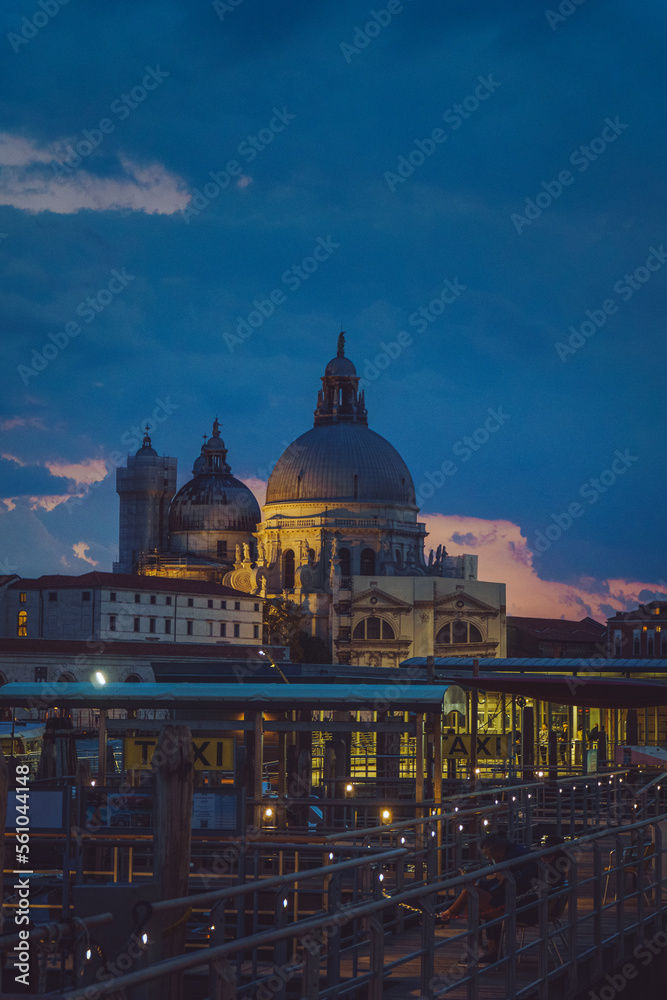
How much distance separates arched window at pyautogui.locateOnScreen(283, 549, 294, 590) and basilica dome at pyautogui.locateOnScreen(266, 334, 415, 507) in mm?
5200

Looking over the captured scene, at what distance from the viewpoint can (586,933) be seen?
13.3 meters

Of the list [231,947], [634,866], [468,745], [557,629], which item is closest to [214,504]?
[557,629]

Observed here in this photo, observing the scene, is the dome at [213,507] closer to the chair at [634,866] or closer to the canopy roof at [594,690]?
the canopy roof at [594,690]

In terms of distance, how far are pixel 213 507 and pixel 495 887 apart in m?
133

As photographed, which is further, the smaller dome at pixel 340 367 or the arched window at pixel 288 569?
the smaller dome at pixel 340 367

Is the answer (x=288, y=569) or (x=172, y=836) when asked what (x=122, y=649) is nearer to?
(x=288, y=569)

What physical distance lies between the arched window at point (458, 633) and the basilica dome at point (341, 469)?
2108cm

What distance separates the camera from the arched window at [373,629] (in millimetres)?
112812

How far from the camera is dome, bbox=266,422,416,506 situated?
13188cm

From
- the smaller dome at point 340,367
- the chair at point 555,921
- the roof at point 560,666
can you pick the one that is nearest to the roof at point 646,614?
the smaller dome at point 340,367

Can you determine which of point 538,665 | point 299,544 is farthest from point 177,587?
point 538,665

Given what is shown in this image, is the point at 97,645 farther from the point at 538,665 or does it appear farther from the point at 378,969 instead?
the point at 378,969

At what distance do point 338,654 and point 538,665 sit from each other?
65617 millimetres

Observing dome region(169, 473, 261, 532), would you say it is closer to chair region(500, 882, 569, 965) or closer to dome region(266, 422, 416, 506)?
dome region(266, 422, 416, 506)
